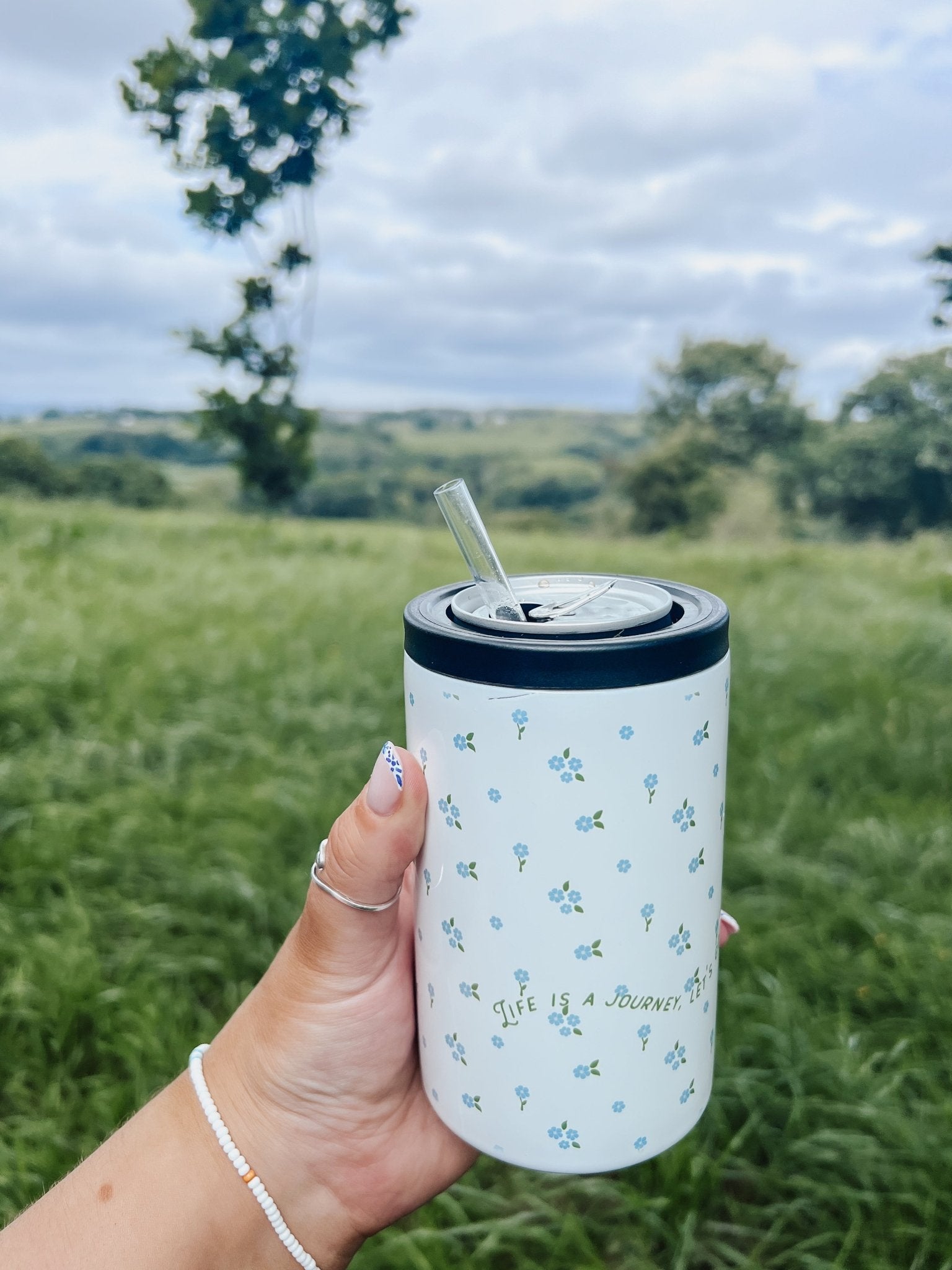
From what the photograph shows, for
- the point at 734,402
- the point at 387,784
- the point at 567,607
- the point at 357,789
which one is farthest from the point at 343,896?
the point at 734,402

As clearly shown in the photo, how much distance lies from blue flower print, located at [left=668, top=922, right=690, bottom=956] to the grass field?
91 centimetres

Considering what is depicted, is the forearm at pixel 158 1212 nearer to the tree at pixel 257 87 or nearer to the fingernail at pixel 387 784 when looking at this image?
the fingernail at pixel 387 784

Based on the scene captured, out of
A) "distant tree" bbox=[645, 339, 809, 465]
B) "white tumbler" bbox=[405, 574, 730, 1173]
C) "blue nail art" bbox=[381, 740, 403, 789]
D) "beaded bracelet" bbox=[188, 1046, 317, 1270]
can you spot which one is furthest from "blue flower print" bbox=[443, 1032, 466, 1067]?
"distant tree" bbox=[645, 339, 809, 465]

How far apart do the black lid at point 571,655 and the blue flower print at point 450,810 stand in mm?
140

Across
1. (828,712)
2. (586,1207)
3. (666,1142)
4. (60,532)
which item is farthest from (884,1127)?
(60,532)

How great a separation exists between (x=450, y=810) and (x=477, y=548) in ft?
0.96

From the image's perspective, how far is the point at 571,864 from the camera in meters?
0.94

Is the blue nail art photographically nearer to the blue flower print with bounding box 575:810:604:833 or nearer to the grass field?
the blue flower print with bounding box 575:810:604:833

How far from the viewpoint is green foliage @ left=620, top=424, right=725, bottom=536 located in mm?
8156

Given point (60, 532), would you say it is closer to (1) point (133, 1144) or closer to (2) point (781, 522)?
(2) point (781, 522)

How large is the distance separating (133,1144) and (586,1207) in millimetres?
951

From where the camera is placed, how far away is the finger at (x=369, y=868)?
3.41ft

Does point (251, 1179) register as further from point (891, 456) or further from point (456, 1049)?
point (891, 456)

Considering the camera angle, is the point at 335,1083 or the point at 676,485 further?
the point at 676,485
